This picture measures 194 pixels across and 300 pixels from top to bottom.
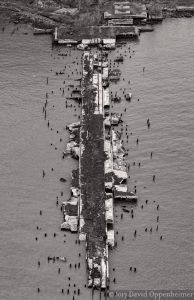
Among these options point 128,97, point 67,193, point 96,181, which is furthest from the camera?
point 128,97

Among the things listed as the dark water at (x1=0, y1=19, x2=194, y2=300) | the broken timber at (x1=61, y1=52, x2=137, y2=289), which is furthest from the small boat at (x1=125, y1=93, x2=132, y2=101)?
the broken timber at (x1=61, y1=52, x2=137, y2=289)

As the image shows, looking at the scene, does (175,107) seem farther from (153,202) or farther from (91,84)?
(153,202)

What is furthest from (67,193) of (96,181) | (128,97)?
(128,97)

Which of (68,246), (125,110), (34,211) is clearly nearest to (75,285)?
(68,246)

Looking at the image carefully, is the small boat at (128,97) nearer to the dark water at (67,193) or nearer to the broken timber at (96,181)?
the dark water at (67,193)

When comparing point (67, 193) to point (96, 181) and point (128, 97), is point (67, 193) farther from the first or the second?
point (128, 97)

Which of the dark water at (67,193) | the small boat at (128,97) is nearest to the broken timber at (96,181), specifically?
the dark water at (67,193)

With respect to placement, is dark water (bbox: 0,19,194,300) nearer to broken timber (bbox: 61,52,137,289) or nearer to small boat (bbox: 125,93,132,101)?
small boat (bbox: 125,93,132,101)
